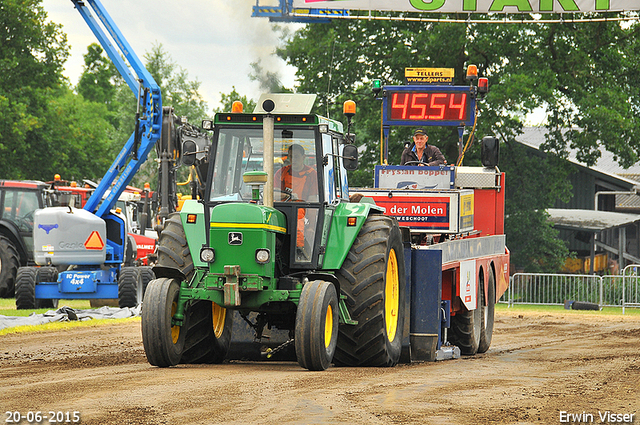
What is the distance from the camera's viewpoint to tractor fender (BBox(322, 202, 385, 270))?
9.53 metres

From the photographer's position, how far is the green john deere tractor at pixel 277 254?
8.97 metres

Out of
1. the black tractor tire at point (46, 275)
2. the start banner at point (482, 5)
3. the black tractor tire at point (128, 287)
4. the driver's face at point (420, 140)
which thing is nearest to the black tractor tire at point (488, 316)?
the driver's face at point (420, 140)

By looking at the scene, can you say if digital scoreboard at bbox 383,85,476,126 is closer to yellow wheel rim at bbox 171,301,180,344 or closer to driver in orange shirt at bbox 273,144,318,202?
driver in orange shirt at bbox 273,144,318,202

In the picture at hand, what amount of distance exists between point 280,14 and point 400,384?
11368 mm

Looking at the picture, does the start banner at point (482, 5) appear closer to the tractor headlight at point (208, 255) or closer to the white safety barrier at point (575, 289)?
the white safety barrier at point (575, 289)

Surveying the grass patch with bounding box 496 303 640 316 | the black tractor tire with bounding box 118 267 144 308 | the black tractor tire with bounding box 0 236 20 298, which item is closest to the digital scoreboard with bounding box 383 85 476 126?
the black tractor tire with bounding box 118 267 144 308

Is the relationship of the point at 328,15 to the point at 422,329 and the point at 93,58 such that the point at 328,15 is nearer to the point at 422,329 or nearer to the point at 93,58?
the point at 422,329

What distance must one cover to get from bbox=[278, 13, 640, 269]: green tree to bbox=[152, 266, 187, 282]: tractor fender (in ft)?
61.2

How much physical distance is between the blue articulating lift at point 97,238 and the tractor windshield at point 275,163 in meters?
8.89

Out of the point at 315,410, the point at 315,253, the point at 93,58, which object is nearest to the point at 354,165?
the point at 315,253

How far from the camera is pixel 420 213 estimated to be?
41.2 feet

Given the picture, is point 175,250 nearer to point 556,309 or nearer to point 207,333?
point 207,333

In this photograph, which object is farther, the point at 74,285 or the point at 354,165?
the point at 74,285

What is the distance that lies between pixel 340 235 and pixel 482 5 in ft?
37.5
